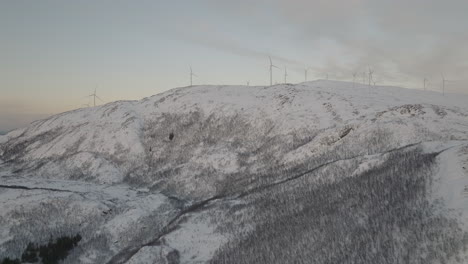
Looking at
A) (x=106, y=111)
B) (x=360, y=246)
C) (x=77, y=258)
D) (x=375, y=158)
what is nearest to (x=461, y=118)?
(x=375, y=158)

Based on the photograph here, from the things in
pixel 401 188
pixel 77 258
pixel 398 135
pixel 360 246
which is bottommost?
pixel 77 258

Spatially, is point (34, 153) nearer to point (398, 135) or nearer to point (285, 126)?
point (285, 126)

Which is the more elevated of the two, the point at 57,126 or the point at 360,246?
the point at 57,126

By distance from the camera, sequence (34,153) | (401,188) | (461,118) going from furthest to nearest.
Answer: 1. (34,153)
2. (461,118)
3. (401,188)

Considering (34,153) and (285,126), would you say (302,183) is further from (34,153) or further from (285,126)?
(34,153)

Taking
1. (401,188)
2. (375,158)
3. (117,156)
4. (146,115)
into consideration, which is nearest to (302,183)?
(375,158)

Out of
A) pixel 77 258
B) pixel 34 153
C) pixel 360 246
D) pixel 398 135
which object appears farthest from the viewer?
pixel 34 153

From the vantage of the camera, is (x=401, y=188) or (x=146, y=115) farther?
(x=146, y=115)
